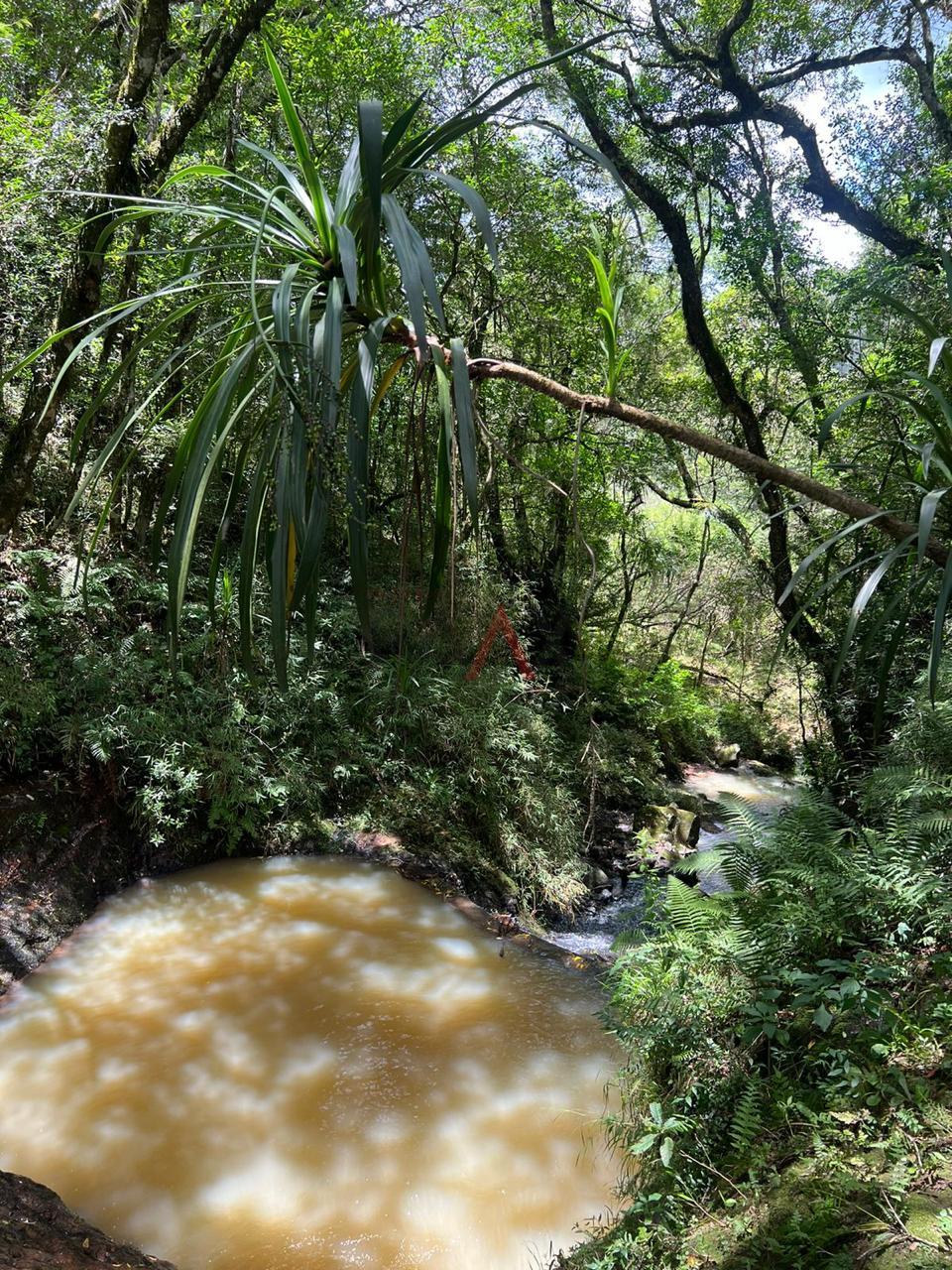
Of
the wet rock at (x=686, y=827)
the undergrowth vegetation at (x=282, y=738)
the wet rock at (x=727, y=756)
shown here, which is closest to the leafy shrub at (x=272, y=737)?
the undergrowth vegetation at (x=282, y=738)

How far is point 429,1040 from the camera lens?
120 inches

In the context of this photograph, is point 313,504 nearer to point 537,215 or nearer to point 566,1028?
point 566,1028

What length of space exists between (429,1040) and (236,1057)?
2.62 feet

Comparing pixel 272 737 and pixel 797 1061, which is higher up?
pixel 272 737

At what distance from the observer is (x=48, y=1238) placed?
1.84 m

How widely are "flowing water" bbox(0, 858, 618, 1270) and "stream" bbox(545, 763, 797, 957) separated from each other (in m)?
0.69

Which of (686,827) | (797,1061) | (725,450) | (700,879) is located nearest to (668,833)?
(686,827)

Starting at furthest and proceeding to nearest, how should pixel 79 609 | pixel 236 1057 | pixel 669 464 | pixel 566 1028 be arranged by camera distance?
pixel 669 464 → pixel 79 609 → pixel 566 1028 → pixel 236 1057

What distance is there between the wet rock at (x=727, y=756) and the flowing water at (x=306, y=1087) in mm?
6358

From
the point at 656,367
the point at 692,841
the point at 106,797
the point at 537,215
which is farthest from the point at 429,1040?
the point at 656,367

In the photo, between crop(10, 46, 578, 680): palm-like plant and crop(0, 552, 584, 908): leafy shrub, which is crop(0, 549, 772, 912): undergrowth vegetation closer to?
crop(0, 552, 584, 908): leafy shrub

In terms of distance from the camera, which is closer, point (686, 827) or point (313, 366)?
point (313, 366)

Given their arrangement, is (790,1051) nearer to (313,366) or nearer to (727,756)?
(313,366)

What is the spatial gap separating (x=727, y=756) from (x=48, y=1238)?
885 centimetres
